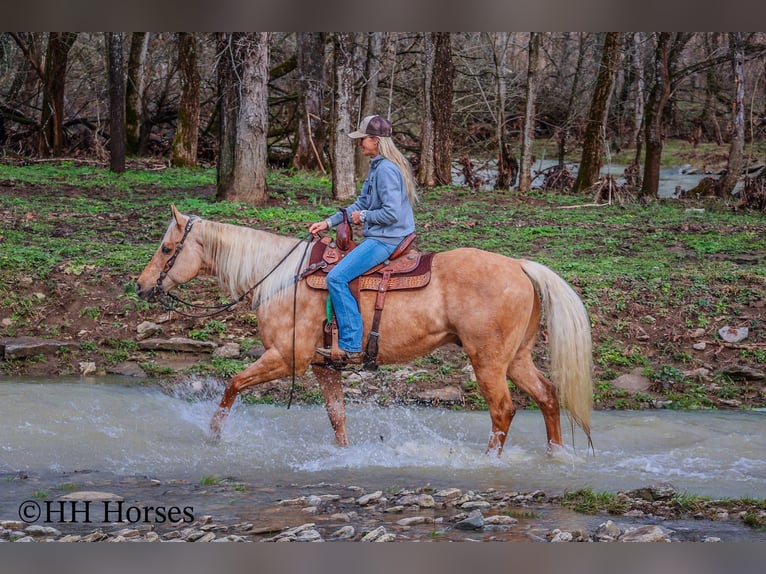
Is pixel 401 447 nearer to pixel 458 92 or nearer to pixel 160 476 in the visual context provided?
pixel 160 476

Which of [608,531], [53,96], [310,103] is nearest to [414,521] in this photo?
[608,531]

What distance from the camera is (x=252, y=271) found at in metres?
7.47

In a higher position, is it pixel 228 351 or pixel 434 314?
pixel 434 314

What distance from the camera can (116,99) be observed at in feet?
67.8

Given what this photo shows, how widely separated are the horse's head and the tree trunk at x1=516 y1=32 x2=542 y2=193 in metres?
12.6

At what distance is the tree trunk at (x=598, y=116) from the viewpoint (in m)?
19.0

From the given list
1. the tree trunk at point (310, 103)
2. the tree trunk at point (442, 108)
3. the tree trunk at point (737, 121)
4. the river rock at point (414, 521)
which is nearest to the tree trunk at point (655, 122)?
the tree trunk at point (737, 121)

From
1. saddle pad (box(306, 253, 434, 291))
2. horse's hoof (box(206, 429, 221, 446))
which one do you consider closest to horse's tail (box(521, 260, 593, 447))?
saddle pad (box(306, 253, 434, 291))

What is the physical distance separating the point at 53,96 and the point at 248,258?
17.5m

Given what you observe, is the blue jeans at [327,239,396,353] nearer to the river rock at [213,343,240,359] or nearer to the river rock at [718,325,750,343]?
the river rock at [213,343,240,359]

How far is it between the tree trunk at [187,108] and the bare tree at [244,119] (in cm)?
613

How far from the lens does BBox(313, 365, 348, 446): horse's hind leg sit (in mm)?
7422

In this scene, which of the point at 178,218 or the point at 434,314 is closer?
the point at 434,314

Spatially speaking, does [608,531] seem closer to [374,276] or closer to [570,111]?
[374,276]
